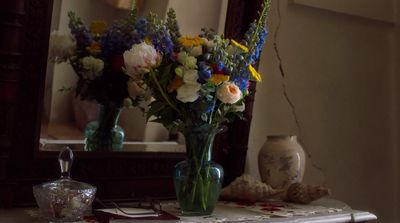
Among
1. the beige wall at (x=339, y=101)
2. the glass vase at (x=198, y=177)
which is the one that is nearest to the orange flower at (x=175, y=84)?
the glass vase at (x=198, y=177)

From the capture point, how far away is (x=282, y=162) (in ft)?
5.08

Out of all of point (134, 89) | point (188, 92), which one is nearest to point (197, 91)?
point (188, 92)

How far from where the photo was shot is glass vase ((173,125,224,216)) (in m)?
1.27

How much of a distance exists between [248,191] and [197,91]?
1.17 ft

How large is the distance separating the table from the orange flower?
27 centimetres

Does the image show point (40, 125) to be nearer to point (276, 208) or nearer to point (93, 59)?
point (93, 59)

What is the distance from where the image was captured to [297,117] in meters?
1.97

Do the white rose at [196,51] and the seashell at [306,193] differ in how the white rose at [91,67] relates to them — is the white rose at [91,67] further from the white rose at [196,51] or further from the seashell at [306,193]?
the seashell at [306,193]

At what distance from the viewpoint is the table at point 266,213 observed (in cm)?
122

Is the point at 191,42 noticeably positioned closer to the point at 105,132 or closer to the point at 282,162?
the point at 105,132

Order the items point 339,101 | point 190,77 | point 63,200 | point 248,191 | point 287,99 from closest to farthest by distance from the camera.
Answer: point 63,200 < point 190,77 < point 248,191 < point 287,99 < point 339,101

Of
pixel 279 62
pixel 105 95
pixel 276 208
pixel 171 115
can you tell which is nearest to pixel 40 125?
pixel 105 95

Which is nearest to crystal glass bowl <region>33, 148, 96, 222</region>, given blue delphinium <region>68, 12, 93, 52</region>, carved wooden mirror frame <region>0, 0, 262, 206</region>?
carved wooden mirror frame <region>0, 0, 262, 206</region>

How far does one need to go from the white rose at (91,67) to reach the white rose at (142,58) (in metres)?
0.17
